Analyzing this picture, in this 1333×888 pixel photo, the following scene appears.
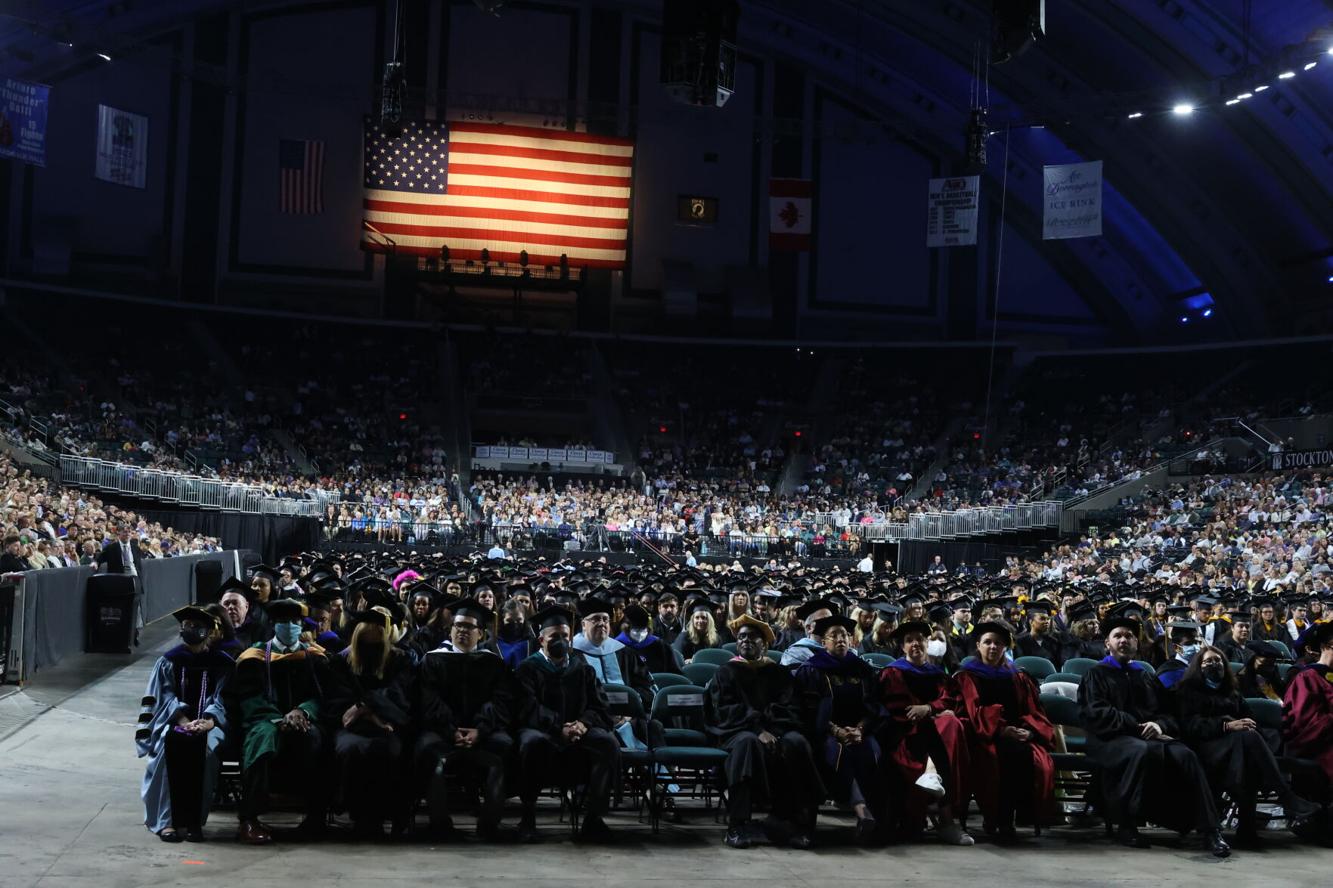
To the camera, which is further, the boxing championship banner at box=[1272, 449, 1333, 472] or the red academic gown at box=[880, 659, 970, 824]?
the boxing championship banner at box=[1272, 449, 1333, 472]

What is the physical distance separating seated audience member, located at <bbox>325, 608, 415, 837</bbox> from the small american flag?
34563 mm

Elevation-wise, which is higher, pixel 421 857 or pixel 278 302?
pixel 278 302

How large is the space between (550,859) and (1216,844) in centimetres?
450

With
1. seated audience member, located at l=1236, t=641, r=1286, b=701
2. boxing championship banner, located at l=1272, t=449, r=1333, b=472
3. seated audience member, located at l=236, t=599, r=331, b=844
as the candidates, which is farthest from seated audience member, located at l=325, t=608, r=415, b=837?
boxing championship banner, located at l=1272, t=449, r=1333, b=472

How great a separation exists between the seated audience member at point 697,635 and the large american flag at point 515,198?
111 ft

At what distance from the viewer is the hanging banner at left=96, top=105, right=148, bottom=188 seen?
127 feet

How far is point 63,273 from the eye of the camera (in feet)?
151

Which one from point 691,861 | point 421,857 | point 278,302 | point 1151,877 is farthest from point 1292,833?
point 278,302

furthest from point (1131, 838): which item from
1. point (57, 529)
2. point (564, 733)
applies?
point (57, 529)

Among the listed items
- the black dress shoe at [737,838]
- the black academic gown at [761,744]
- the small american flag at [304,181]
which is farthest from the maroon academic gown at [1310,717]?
the small american flag at [304,181]

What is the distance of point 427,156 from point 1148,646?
112ft

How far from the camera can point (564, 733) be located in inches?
362

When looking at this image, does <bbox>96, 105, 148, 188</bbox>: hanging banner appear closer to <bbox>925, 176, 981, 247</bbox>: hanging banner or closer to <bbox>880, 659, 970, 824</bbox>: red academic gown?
<bbox>925, 176, 981, 247</bbox>: hanging banner

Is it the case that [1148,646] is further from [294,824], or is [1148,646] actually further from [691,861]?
[294,824]
